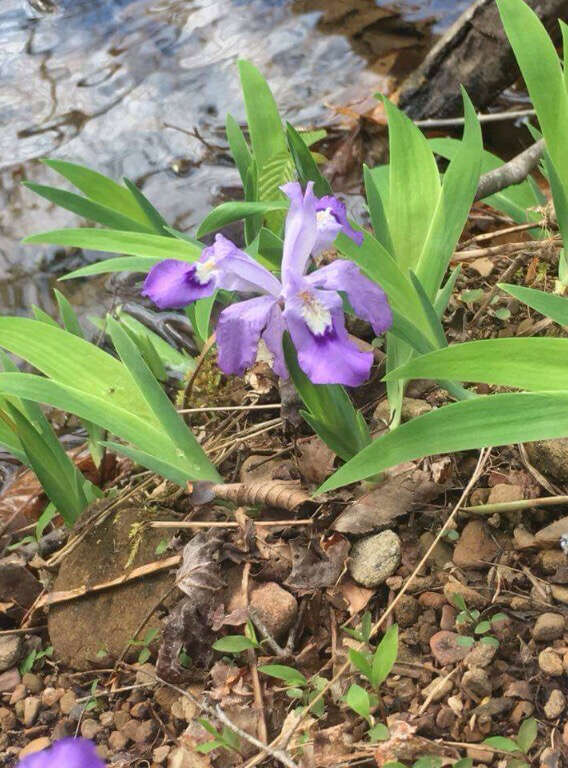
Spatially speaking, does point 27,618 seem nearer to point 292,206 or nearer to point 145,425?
point 145,425

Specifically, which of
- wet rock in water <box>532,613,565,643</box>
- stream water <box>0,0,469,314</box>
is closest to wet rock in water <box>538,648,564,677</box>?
wet rock in water <box>532,613,565,643</box>

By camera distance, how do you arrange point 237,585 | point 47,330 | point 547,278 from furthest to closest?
point 547,278
point 47,330
point 237,585

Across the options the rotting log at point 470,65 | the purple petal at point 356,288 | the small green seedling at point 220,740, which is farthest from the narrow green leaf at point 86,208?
the rotting log at point 470,65

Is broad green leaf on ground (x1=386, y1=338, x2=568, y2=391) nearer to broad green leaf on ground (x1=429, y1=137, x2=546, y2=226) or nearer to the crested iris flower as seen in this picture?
the crested iris flower

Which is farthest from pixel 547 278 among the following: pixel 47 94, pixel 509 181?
pixel 47 94

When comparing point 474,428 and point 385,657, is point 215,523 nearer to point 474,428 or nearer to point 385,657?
point 385,657

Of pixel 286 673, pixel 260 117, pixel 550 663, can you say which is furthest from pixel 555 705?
pixel 260 117
